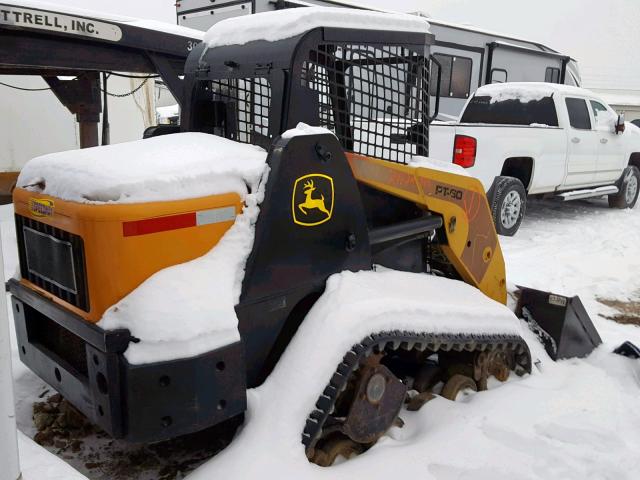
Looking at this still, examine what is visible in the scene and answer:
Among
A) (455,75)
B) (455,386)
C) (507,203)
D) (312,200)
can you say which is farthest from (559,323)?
(455,75)

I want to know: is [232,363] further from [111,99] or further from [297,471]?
[111,99]

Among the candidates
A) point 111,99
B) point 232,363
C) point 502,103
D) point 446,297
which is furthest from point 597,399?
point 111,99

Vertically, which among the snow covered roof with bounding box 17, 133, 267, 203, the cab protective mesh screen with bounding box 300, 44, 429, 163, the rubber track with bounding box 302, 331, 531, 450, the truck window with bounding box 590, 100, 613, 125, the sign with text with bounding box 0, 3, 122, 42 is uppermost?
the sign with text with bounding box 0, 3, 122, 42

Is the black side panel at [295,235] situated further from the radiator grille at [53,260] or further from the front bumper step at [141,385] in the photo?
the radiator grille at [53,260]

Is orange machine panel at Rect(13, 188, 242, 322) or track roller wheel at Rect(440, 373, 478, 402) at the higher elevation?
orange machine panel at Rect(13, 188, 242, 322)

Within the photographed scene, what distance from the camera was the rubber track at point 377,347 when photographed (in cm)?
250

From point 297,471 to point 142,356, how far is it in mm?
774

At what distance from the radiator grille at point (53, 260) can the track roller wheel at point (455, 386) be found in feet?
6.27

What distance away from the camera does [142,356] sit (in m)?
2.17

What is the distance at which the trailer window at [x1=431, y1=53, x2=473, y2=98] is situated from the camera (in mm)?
12258

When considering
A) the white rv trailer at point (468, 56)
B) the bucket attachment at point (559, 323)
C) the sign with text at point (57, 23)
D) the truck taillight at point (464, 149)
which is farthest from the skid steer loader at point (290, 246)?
the white rv trailer at point (468, 56)

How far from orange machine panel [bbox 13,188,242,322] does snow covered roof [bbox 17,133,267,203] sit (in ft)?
0.15

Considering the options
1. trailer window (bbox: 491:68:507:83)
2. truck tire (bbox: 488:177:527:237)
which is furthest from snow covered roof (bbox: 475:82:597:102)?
trailer window (bbox: 491:68:507:83)

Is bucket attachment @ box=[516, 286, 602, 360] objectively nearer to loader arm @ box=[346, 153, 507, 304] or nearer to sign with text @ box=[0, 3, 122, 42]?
loader arm @ box=[346, 153, 507, 304]
